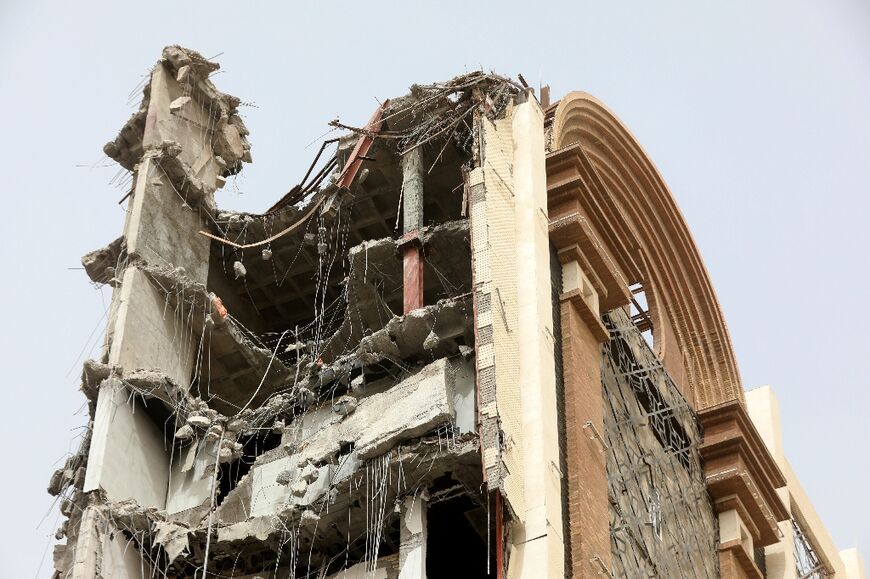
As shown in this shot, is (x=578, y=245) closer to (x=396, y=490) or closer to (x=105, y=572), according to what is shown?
(x=396, y=490)

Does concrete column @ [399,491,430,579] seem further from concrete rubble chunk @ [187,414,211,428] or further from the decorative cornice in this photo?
the decorative cornice

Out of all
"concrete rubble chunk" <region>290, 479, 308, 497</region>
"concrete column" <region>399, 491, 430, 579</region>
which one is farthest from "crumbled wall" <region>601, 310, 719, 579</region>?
"concrete rubble chunk" <region>290, 479, 308, 497</region>

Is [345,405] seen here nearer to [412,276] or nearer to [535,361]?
[412,276]

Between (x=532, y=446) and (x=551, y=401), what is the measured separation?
894 millimetres

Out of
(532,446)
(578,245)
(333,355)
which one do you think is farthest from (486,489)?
(333,355)

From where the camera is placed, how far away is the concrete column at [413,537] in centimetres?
A: 2069

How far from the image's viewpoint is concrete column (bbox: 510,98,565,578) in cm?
1972

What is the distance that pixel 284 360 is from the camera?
93.1 ft

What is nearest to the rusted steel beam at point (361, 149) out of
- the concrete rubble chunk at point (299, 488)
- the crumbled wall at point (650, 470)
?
the crumbled wall at point (650, 470)

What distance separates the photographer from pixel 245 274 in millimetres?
28453

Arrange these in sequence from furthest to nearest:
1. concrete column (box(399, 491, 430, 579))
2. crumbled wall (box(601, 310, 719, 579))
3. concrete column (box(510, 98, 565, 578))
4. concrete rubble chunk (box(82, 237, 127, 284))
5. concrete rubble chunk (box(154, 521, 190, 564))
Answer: concrete rubble chunk (box(82, 237, 127, 284)), crumbled wall (box(601, 310, 719, 579)), concrete rubble chunk (box(154, 521, 190, 564)), concrete column (box(399, 491, 430, 579)), concrete column (box(510, 98, 565, 578))

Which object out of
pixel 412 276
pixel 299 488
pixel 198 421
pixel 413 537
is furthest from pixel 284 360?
pixel 413 537

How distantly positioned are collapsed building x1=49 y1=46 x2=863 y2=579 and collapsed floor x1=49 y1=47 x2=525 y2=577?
0.04 meters

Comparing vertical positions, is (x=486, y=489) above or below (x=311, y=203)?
below
